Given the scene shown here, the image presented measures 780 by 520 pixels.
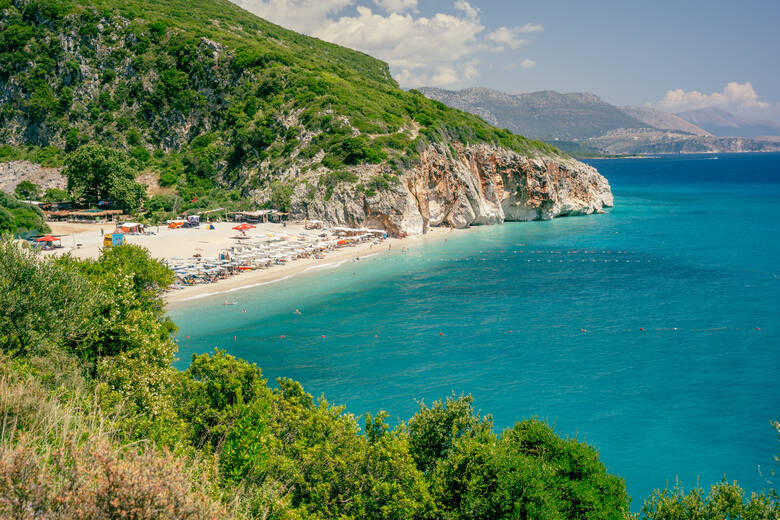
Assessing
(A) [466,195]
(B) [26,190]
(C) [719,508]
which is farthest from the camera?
(A) [466,195]

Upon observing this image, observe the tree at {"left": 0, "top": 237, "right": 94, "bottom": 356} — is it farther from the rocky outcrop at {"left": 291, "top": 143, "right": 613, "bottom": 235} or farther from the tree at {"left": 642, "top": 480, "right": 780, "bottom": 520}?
the rocky outcrop at {"left": 291, "top": 143, "right": 613, "bottom": 235}

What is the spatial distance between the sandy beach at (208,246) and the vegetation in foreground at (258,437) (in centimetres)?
2843

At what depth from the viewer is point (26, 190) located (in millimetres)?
83250

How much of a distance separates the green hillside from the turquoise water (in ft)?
125

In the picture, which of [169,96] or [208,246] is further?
[169,96]

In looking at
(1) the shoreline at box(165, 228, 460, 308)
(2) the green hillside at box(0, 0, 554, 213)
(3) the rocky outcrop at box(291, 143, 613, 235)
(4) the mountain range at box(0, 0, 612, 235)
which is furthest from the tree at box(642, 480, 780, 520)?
(2) the green hillside at box(0, 0, 554, 213)

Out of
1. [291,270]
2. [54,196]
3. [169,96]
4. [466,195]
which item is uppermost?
[169,96]

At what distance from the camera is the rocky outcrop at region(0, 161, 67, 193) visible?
87188 mm

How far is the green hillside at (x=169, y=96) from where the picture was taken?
295ft

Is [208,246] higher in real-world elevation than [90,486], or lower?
higher

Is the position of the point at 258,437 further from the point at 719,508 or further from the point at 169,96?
the point at 169,96

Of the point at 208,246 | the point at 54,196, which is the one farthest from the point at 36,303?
the point at 54,196

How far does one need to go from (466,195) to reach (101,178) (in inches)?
2287

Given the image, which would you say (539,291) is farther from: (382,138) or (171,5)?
(171,5)
